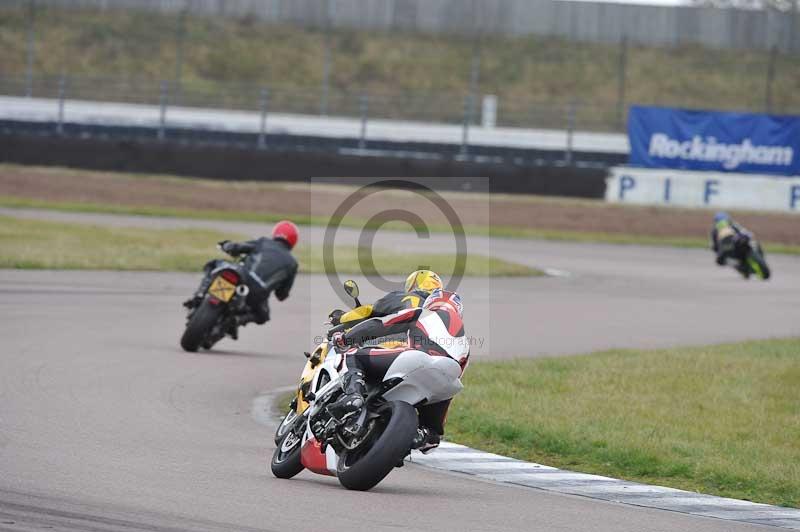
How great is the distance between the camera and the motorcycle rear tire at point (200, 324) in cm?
1414

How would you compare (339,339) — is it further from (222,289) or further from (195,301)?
(195,301)

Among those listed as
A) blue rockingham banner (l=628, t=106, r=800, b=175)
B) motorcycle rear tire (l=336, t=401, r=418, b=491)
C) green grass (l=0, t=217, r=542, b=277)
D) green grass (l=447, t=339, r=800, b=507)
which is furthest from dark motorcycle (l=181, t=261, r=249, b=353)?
blue rockingham banner (l=628, t=106, r=800, b=175)

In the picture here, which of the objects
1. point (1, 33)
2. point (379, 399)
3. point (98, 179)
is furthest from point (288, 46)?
point (379, 399)

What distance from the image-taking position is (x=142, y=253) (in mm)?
23891

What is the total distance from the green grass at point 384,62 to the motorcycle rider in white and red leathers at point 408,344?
38.7 m

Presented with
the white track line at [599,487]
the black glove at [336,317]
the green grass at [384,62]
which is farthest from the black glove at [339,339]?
the green grass at [384,62]

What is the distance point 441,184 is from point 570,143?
3766 millimetres

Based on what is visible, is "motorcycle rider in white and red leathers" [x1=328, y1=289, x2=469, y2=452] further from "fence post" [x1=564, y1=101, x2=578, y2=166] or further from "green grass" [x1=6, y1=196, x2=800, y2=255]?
"fence post" [x1=564, y1=101, x2=578, y2=166]

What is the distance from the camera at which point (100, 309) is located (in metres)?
17.2

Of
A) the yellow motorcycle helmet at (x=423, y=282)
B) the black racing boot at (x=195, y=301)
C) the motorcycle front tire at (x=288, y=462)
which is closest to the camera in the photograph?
the motorcycle front tire at (x=288, y=462)

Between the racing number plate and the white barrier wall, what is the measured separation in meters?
21.6

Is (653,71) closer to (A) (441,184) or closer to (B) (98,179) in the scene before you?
(A) (441,184)

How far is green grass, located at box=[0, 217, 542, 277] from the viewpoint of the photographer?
2225cm
